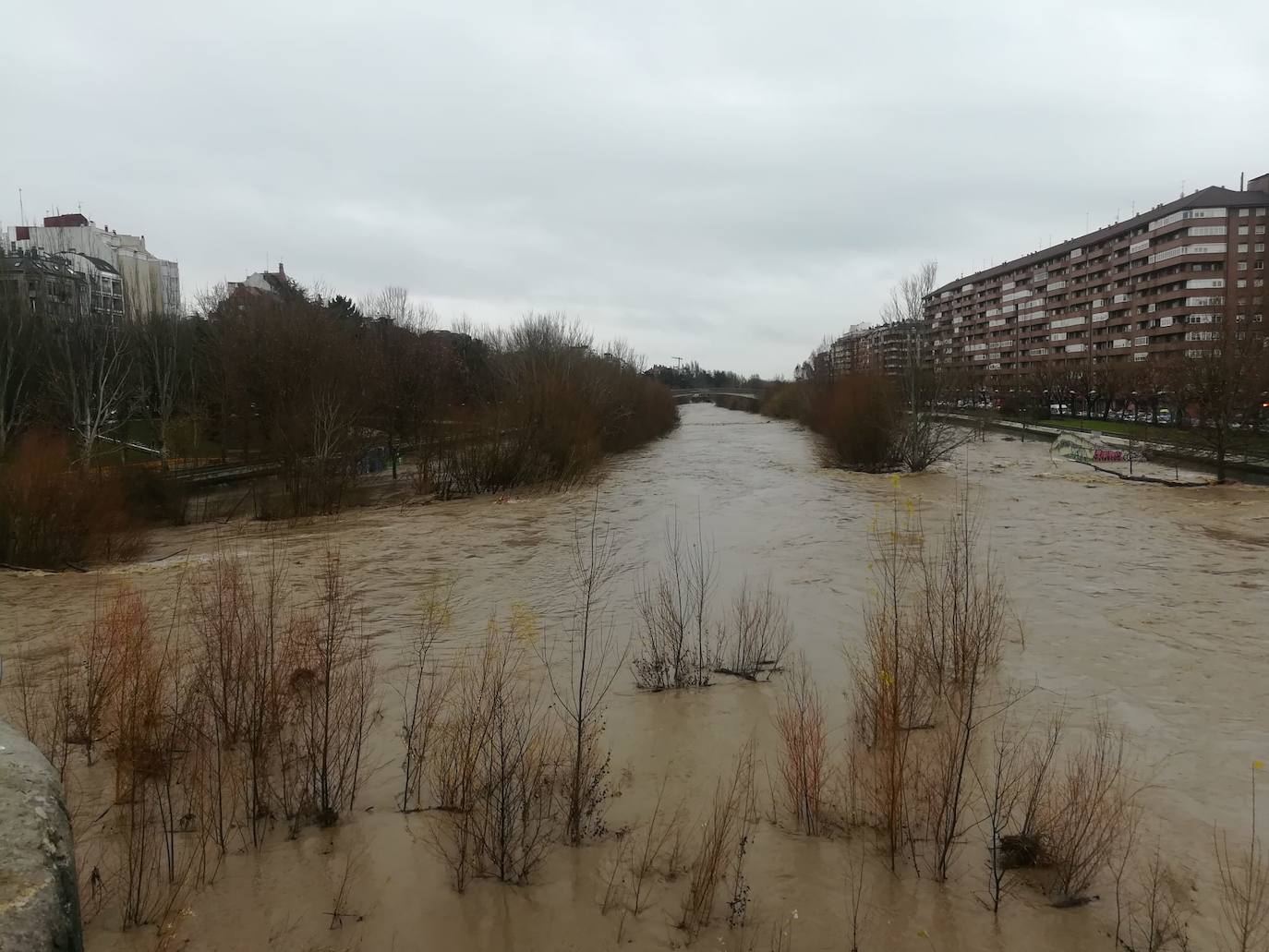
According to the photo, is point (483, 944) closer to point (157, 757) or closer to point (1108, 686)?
point (157, 757)

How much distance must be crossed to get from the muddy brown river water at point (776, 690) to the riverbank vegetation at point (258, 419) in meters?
1.92

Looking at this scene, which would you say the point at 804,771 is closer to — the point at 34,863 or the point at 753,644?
the point at 753,644

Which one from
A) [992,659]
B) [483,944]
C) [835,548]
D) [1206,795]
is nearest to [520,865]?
[483,944]

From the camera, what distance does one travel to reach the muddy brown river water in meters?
4.14

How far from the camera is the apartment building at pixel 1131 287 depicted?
75.0m

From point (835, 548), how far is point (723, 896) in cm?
1222

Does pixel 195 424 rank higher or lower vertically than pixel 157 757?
higher

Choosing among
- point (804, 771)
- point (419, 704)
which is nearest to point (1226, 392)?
point (804, 771)

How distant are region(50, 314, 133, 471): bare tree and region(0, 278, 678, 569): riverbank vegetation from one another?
13 cm

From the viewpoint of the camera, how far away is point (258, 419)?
1120 inches

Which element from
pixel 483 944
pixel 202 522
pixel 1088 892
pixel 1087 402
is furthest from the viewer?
pixel 1087 402

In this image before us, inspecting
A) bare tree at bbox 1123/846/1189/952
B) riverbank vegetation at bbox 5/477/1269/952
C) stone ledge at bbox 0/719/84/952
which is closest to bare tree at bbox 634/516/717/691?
riverbank vegetation at bbox 5/477/1269/952

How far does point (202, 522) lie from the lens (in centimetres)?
2231

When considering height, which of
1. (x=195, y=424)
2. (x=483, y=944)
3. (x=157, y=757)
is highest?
(x=195, y=424)
